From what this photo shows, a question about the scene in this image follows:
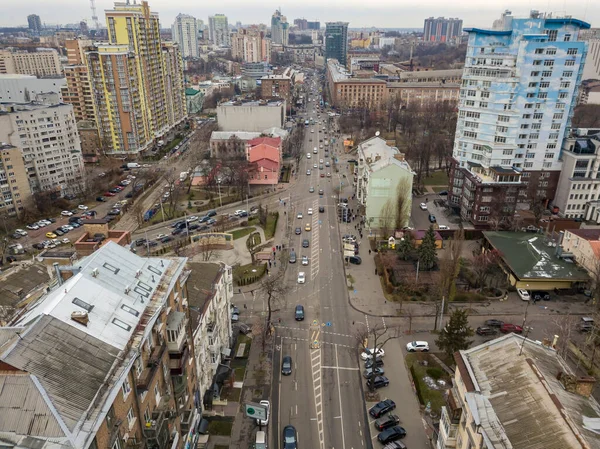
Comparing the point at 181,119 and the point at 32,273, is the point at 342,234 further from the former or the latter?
the point at 181,119

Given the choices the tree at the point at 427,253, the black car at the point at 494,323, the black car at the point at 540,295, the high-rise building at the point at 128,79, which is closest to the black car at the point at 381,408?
Result: the black car at the point at 494,323

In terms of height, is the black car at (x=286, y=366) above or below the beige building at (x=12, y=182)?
below

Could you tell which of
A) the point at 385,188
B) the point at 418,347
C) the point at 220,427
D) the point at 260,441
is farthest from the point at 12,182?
the point at 418,347

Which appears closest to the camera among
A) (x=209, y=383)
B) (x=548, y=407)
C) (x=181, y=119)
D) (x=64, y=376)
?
(x=64, y=376)

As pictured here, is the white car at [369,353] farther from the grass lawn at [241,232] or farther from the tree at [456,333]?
the grass lawn at [241,232]

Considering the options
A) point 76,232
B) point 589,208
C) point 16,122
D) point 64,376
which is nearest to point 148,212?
point 76,232

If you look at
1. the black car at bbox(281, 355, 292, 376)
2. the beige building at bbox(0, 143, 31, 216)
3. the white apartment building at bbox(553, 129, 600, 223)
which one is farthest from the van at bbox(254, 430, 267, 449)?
the white apartment building at bbox(553, 129, 600, 223)

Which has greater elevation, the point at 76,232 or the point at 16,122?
the point at 16,122
